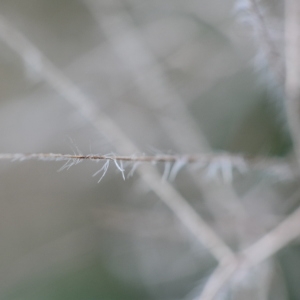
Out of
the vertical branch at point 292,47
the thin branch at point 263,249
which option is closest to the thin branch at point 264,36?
the vertical branch at point 292,47

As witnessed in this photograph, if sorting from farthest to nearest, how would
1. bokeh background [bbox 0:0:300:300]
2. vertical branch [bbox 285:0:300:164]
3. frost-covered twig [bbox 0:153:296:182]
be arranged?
bokeh background [bbox 0:0:300:300], vertical branch [bbox 285:0:300:164], frost-covered twig [bbox 0:153:296:182]

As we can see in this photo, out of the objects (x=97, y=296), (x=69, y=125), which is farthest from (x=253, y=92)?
(x=97, y=296)

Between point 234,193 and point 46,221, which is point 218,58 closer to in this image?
point 234,193

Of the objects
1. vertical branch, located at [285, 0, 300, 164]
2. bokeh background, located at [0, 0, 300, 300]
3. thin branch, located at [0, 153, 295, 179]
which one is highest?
bokeh background, located at [0, 0, 300, 300]

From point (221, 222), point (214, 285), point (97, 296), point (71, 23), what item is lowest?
point (214, 285)

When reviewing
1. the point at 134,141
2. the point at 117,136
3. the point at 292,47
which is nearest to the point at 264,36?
the point at 292,47

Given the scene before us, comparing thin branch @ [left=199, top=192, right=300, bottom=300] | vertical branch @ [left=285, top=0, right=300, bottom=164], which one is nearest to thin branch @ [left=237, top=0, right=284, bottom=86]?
vertical branch @ [left=285, top=0, right=300, bottom=164]

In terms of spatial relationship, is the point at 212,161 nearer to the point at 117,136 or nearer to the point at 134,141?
the point at 117,136

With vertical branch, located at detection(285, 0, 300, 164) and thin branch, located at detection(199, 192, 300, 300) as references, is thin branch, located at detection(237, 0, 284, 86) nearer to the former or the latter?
vertical branch, located at detection(285, 0, 300, 164)

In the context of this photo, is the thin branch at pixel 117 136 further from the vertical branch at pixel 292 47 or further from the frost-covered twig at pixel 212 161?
the vertical branch at pixel 292 47
